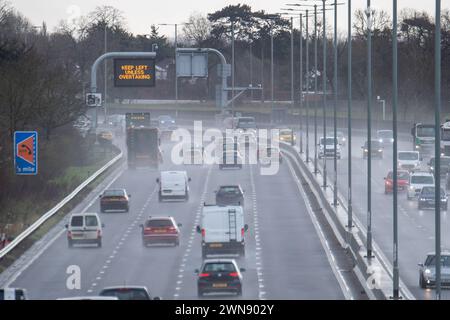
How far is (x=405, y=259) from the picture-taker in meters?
45.0

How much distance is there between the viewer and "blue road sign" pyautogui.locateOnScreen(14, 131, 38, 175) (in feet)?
136

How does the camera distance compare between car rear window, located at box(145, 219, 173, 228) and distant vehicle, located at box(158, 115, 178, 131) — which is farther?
distant vehicle, located at box(158, 115, 178, 131)

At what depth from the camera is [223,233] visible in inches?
1783

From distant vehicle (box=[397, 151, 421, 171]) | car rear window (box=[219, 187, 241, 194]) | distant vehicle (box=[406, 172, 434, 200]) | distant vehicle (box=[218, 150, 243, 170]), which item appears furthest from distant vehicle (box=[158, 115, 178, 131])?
car rear window (box=[219, 187, 241, 194])

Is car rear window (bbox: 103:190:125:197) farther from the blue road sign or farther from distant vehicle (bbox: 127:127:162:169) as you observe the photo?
distant vehicle (bbox: 127:127:162:169)

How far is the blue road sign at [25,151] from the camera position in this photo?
41594mm

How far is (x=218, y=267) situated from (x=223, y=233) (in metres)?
11.2

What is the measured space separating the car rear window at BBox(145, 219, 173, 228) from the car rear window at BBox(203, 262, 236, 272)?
46.8 ft

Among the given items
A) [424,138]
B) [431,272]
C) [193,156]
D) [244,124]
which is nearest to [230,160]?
[193,156]

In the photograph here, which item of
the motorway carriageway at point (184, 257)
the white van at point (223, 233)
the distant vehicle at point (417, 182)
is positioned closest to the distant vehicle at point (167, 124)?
the motorway carriageway at point (184, 257)

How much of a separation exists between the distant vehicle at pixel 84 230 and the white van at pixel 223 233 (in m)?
4.78

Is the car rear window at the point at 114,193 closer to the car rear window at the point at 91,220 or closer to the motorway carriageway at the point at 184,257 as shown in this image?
the motorway carriageway at the point at 184,257
